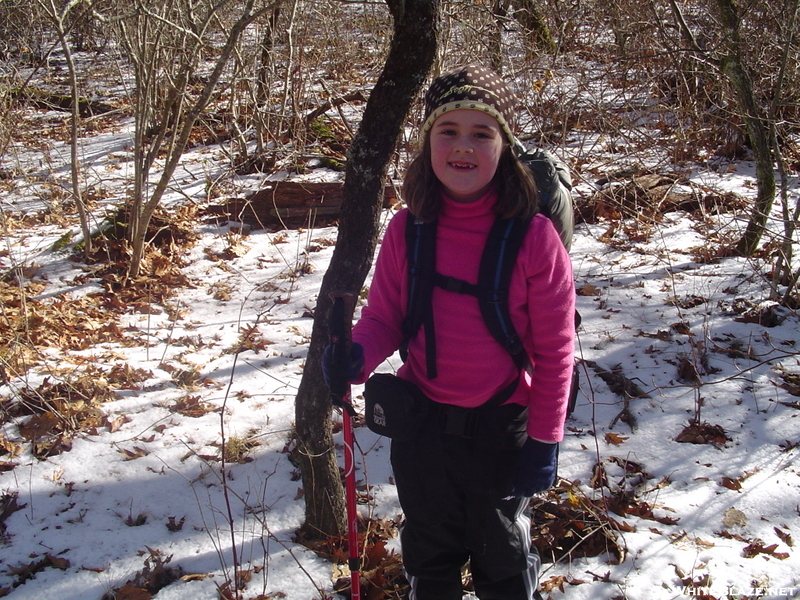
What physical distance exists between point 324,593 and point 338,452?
3.47 feet

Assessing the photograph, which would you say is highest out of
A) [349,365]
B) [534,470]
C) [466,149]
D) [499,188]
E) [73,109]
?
[73,109]

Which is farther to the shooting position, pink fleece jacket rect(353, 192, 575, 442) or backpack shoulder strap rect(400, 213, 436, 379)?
backpack shoulder strap rect(400, 213, 436, 379)

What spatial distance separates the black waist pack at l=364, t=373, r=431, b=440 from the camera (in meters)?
1.92

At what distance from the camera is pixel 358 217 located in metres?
2.41

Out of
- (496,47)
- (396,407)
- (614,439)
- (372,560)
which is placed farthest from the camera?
(496,47)

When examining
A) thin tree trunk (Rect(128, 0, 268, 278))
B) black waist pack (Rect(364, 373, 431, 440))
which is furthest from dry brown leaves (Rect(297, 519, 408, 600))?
thin tree trunk (Rect(128, 0, 268, 278))

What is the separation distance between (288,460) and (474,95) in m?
2.43

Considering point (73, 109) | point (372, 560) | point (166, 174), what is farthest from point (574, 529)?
point (73, 109)

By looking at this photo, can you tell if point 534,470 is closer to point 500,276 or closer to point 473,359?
point 473,359

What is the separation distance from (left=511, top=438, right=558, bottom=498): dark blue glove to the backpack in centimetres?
19

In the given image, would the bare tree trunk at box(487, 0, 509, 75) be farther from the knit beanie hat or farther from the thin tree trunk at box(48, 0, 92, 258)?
the knit beanie hat

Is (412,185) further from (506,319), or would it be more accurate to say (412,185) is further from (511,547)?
(511,547)

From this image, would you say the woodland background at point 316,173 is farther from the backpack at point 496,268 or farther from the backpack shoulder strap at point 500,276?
the backpack shoulder strap at point 500,276

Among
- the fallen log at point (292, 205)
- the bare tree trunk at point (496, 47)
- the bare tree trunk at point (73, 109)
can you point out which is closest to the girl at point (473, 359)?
the bare tree trunk at point (73, 109)
